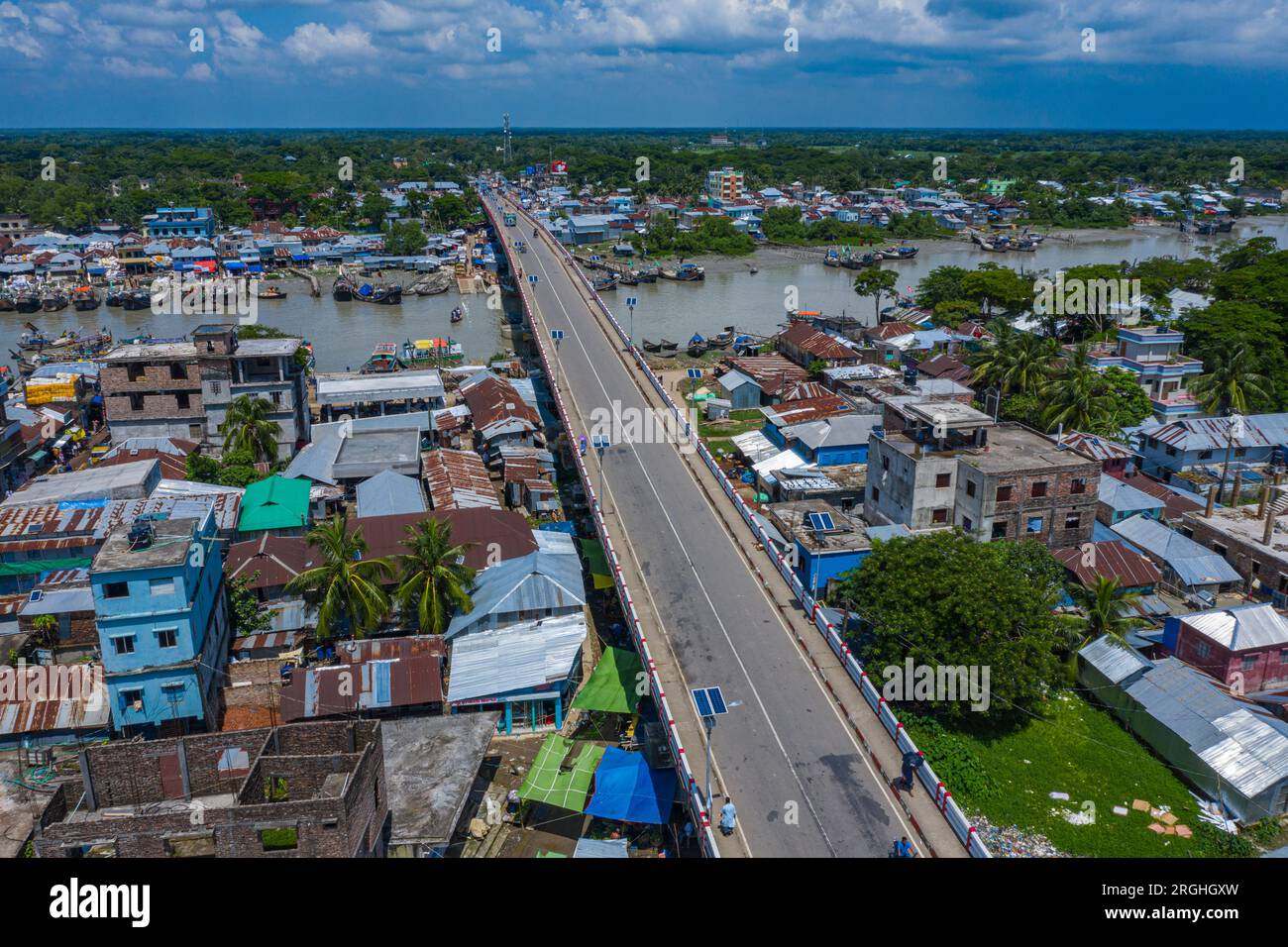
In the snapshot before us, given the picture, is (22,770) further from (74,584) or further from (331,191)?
(331,191)

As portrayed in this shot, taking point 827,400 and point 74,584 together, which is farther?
point 827,400

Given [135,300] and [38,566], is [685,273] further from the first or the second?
[38,566]

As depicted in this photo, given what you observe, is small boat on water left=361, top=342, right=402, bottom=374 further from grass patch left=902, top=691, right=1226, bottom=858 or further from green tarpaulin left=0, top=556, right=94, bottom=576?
grass patch left=902, top=691, right=1226, bottom=858

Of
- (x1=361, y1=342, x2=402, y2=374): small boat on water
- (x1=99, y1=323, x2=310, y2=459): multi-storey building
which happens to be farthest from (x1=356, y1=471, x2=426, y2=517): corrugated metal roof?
(x1=361, y1=342, x2=402, y2=374): small boat on water

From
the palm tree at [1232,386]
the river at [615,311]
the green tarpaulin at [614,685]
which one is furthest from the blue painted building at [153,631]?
the palm tree at [1232,386]

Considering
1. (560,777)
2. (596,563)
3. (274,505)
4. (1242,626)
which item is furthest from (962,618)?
(274,505)

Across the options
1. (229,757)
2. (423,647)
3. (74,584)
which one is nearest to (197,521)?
(74,584)
